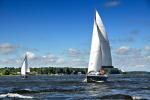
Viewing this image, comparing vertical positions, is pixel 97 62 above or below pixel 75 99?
above

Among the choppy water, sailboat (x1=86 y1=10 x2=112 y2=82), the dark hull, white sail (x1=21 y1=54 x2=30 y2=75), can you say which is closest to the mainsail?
sailboat (x1=86 y1=10 x2=112 y2=82)

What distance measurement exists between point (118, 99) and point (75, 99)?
5700 millimetres

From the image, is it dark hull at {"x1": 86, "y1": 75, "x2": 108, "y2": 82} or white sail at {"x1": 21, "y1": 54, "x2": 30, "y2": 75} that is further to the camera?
white sail at {"x1": 21, "y1": 54, "x2": 30, "y2": 75}

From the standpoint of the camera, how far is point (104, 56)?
101500 millimetres

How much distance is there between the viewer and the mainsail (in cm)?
10169

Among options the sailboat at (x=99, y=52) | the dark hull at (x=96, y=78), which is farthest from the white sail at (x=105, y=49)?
the dark hull at (x=96, y=78)

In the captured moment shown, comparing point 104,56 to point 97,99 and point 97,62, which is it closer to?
point 97,62

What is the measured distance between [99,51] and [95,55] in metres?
1.37

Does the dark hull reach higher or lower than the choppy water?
higher

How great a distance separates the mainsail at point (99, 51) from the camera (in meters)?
102

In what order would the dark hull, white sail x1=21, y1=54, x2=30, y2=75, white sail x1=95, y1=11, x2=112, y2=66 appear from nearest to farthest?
the dark hull, white sail x1=95, y1=11, x2=112, y2=66, white sail x1=21, y1=54, x2=30, y2=75

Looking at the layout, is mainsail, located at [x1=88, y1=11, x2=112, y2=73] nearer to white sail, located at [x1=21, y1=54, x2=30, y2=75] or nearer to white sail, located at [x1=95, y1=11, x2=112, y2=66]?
white sail, located at [x1=95, y1=11, x2=112, y2=66]

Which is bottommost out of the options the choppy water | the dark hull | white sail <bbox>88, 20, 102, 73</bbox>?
the choppy water

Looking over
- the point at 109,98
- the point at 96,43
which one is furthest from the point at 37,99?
the point at 96,43
